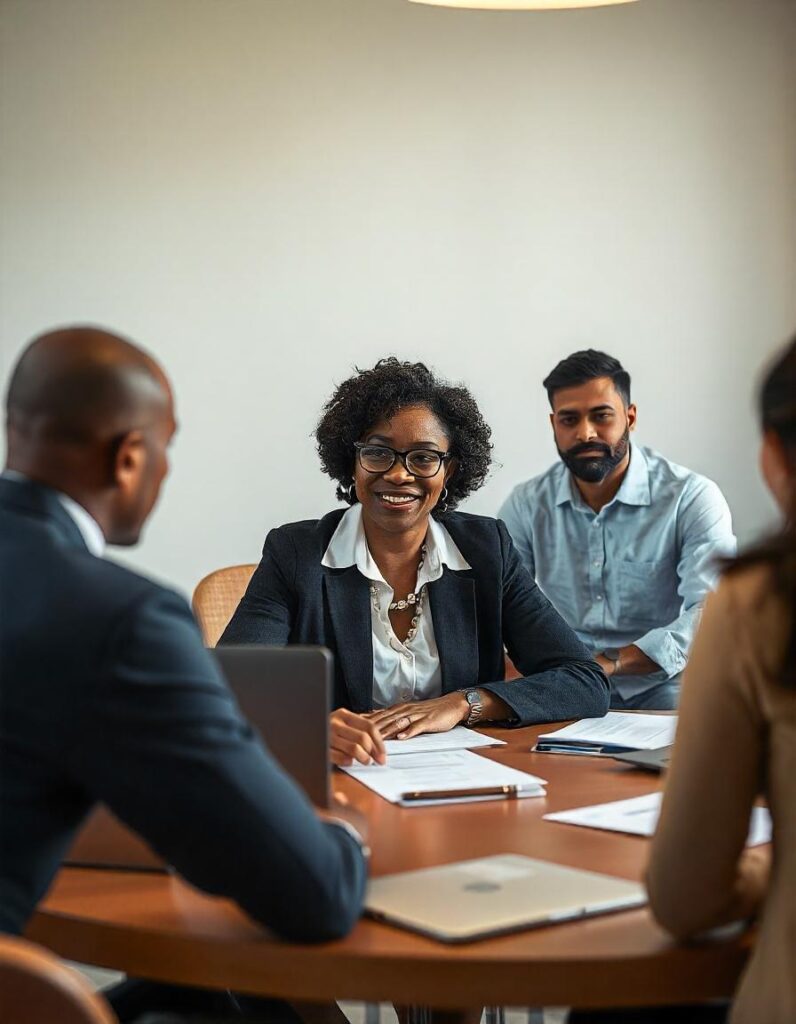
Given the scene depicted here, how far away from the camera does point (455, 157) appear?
3990 mm

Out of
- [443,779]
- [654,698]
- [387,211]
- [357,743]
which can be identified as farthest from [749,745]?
[387,211]

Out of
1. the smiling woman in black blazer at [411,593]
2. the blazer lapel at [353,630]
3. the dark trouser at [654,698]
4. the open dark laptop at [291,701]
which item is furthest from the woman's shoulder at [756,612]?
the dark trouser at [654,698]

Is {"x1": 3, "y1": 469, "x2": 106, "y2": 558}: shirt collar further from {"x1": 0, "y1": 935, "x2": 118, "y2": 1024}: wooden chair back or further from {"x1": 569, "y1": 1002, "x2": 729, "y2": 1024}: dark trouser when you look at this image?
{"x1": 569, "y1": 1002, "x2": 729, "y2": 1024}: dark trouser

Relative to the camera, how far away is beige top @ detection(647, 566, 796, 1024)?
42.0 inches

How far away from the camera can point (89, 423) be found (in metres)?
1.20

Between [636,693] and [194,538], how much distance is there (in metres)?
1.45

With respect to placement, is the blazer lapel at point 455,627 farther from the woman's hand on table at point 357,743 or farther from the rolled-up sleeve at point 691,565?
the rolled-up sleeve at point 691,565

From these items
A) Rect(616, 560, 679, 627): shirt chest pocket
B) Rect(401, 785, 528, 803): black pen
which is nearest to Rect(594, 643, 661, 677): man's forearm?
Rect(616, 560, 679, 627): shirt chest pocket

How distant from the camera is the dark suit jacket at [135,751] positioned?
1075mm

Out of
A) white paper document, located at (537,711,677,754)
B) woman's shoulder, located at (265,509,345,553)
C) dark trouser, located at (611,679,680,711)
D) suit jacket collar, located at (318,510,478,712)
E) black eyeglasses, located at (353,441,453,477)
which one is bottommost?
dark trouser, located at (611,679,680,711)

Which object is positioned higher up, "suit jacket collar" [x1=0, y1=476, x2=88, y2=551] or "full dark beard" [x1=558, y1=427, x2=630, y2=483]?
"suit jacket collar" [x1=0, y1=476, x2=88, y2=551]

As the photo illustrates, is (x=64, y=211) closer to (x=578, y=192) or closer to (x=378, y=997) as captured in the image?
A: (x=578, y=192)

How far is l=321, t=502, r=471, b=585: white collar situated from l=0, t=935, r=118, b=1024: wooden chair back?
5.38 ft

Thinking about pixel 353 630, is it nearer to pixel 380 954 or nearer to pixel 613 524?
pixel 613 524
